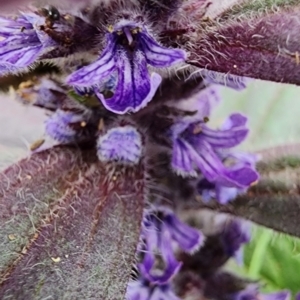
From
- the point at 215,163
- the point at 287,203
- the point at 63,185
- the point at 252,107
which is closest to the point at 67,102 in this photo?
the point at 63,185

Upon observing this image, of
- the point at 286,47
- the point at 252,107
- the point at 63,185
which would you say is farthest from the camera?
the point at 252,107

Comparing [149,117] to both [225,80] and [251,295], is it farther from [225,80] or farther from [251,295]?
[251,295]

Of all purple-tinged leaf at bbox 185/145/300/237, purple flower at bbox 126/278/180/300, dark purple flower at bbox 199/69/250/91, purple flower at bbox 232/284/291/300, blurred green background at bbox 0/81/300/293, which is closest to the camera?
dark purple flower at bbox 199/69/250/91

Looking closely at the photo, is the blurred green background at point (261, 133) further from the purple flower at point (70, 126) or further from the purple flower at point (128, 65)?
the purple flower at point (128, 65)

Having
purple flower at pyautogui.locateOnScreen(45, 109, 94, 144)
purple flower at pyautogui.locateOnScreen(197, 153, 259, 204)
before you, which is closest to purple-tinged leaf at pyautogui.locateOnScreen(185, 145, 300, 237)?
purple flower at pyautogui.locateOnScreen(197, 153, 259, 204)

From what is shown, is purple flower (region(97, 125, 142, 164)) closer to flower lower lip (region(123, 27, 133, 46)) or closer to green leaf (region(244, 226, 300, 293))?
flower lower lip (region(123, 27, 133, 46))

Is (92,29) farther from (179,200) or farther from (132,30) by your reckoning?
(179,200)

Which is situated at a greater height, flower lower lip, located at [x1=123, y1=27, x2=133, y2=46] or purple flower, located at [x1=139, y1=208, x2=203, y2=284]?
flower lower lip, located at [x1=123, y1=27, x2=133, y2=46]

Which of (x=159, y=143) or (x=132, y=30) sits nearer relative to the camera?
(x=132, y=30)

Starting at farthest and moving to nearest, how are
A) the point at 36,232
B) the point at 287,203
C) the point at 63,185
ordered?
the point at 287,203, the point at 63,185, the point at 36,232
